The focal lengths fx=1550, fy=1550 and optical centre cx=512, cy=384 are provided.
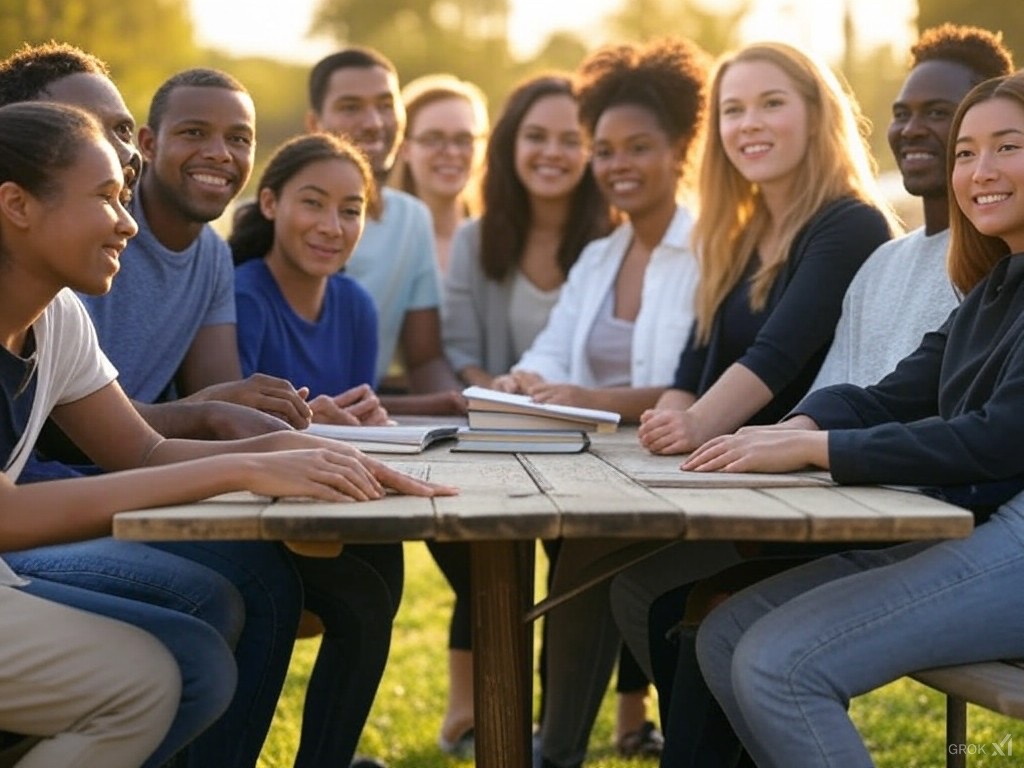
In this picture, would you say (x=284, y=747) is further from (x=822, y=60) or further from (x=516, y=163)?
(x=822, y=60)

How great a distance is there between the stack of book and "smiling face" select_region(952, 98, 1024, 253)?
97 cm

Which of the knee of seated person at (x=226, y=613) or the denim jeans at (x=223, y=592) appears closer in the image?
the denim jeans at (x=223, y=592)

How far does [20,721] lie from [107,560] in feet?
1.37

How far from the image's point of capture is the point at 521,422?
143 inches

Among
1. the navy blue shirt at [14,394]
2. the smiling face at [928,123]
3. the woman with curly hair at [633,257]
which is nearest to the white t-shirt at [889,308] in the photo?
the smiling face at [928,123]

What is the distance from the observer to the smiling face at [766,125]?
401cm

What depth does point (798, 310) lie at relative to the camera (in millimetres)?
3721

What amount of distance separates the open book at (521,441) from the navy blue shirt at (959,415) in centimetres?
54

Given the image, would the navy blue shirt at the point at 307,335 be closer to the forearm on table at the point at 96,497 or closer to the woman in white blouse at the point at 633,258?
the woman in white blouse at the point at 633,258

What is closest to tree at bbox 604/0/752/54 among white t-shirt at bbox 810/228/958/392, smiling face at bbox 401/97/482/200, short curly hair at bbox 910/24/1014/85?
smiling face at bbox 401/97/482/200

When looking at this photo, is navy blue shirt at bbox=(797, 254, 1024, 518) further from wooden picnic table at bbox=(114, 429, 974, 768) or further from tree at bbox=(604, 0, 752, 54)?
tree at bbox=(604, 0, 752, 54)

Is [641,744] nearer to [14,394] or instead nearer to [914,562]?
[914,562]

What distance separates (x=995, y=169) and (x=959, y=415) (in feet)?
1.60

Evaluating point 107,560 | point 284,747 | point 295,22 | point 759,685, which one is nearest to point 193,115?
point 107,560
